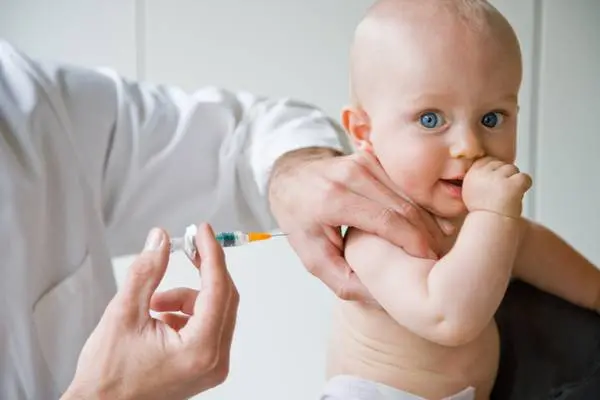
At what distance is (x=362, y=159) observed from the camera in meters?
0.83

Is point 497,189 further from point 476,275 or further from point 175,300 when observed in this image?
point 175,300

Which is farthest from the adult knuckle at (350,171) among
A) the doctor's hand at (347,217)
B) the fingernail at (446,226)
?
the fingernail at (446,226)

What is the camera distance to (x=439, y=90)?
0.74 metres

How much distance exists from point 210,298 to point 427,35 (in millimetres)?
324

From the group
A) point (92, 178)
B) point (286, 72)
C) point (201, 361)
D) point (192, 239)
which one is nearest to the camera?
point (201, 361)

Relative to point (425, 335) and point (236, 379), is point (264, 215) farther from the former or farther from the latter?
point (236, 379)

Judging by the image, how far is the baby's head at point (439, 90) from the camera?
0.73 m

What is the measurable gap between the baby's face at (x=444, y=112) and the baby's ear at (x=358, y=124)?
4 cm

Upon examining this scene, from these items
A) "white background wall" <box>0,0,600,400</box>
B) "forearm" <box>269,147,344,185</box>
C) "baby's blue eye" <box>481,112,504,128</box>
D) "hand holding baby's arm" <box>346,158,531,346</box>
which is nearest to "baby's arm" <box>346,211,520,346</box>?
"hand holding baby's arm" <box>346,158,531,346</box>

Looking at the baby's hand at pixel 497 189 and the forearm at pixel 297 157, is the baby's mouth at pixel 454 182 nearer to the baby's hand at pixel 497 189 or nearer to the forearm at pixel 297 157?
the baby's hand at pixel 497 189

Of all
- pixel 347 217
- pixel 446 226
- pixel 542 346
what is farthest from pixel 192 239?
pixel 542 346

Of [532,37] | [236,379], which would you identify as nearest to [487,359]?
[532,37]

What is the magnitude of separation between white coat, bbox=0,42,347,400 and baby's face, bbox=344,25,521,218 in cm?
34

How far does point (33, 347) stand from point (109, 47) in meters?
1.02
